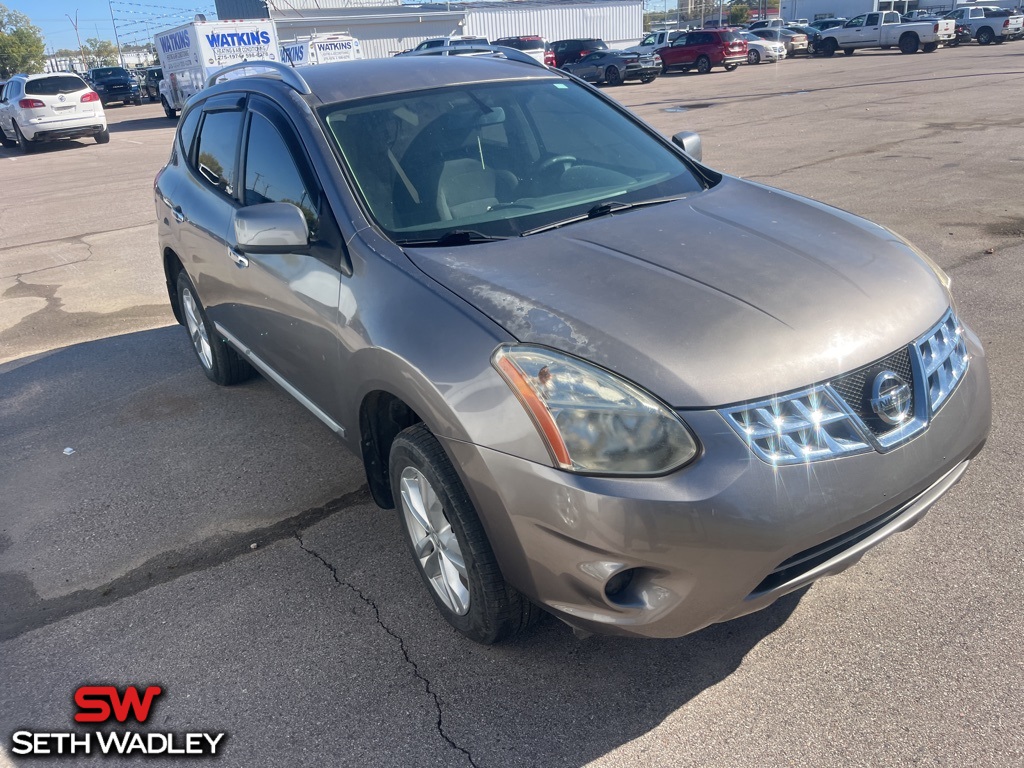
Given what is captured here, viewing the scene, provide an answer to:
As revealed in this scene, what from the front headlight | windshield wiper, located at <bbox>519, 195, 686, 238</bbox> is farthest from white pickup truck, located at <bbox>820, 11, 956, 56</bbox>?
the front headlight

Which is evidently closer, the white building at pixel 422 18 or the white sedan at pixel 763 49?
the white sedan at pixel 763 49

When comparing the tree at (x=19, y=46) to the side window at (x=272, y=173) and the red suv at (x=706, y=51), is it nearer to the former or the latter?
A: the red suv at (x=706, y=51)

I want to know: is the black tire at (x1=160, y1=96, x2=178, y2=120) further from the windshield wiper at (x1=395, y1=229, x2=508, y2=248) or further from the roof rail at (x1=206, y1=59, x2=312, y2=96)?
the windshield wiper at (x1=395, y1=229, x2=508, y2=248)

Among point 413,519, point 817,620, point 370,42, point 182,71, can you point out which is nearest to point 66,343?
point 413,519

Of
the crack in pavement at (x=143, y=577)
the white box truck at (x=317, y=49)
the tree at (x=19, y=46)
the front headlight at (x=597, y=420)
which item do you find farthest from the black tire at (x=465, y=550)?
the tree at (x=19, y=46)

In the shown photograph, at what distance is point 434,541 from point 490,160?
1608 mm

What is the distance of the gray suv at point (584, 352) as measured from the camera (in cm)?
218

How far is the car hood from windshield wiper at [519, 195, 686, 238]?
6cm

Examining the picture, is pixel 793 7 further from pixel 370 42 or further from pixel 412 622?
pixel 412 622

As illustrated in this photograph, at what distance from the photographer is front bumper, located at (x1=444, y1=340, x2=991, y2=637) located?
2121mm

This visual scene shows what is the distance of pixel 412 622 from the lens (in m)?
2.97

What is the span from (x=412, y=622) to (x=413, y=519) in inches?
14.8

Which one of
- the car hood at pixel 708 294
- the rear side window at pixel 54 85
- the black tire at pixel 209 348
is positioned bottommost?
the black tire at pixel 209 348

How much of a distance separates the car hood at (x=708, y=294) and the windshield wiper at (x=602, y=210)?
61 mm
